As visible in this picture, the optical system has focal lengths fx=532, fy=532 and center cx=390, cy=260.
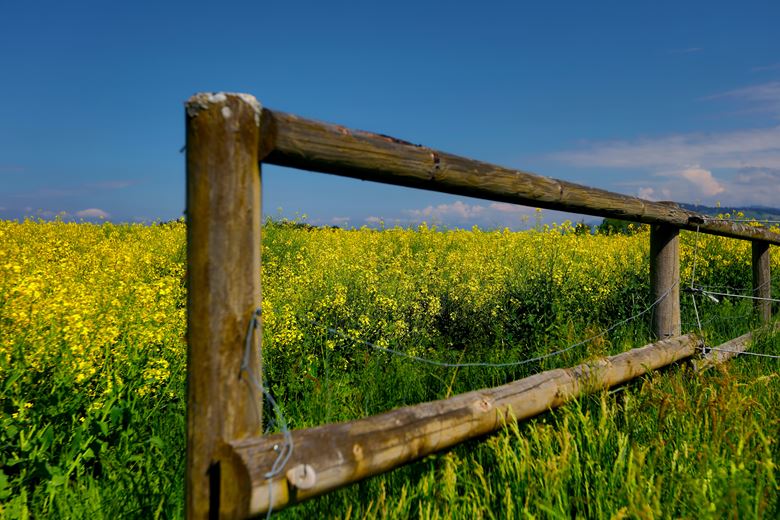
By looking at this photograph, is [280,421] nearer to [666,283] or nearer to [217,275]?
[217,275]

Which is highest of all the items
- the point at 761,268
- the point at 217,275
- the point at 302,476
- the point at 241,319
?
the point at 217,275

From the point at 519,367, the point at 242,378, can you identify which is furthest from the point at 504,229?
the point at 242,378

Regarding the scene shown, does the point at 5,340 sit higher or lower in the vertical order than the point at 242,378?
lower

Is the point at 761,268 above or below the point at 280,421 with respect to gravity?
above

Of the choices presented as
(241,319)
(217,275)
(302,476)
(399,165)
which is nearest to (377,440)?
(302,476)

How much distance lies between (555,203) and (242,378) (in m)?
1.98

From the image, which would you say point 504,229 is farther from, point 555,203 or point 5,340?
point 5,340

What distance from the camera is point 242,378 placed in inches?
58.2

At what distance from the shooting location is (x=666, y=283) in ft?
13.1

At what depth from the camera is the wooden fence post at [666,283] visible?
4.00 m

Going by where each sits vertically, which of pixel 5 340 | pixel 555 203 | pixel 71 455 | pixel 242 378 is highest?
pixel 555 203

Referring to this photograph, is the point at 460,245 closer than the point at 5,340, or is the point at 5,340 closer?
the point at 5,340

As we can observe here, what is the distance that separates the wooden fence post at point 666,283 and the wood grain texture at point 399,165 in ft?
4.25

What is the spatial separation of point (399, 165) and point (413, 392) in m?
2.14
